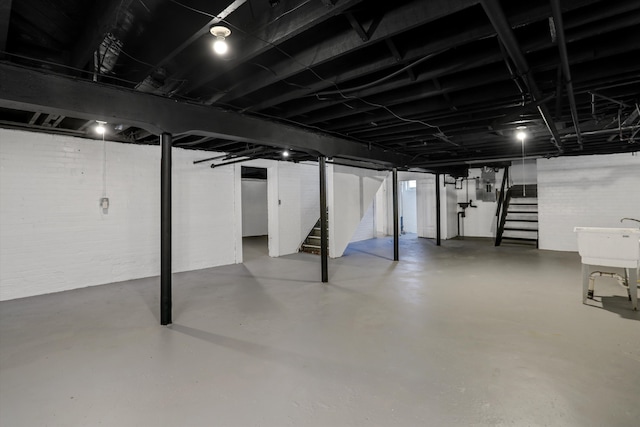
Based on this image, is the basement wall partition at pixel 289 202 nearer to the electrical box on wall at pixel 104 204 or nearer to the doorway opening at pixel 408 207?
the electrical box on wall at pixel 104 204

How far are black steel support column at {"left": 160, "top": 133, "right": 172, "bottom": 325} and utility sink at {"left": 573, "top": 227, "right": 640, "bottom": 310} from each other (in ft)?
14.1

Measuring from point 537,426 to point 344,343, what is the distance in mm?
1325

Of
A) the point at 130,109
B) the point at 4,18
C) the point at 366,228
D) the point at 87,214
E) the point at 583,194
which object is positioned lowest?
the point at 366,228

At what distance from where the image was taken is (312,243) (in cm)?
761

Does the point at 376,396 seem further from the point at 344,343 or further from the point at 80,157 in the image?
the point at 80,157

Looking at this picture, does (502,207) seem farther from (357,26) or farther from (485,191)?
(357,26)

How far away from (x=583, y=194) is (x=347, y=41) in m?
7.60

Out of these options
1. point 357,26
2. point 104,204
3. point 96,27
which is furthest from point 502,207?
point 96,27

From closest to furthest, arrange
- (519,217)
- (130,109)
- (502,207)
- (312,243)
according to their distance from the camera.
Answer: (130,109), (312,243), (519,217), (502,207)

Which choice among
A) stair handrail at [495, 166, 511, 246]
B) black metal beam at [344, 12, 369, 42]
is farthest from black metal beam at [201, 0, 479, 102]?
stair handrail at [495, 166, 511, 246]

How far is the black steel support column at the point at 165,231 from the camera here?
3.03 metres

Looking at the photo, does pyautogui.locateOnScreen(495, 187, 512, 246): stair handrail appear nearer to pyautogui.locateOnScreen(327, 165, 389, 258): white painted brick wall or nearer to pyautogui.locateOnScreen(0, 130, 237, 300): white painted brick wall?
pyautogui.locateOnScreen(327, 165, 389, 258): white painted brick wall

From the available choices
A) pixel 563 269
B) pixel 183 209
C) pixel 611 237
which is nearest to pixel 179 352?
pixel 183 209

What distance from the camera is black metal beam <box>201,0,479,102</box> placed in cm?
176
